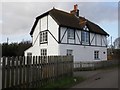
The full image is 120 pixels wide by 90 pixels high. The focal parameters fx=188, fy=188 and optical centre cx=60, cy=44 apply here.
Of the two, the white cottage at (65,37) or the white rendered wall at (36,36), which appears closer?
the white cottage at (65,37)

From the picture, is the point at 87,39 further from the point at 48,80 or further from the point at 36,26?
the point at 48,80

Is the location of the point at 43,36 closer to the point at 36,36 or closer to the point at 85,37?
the point at 36,36

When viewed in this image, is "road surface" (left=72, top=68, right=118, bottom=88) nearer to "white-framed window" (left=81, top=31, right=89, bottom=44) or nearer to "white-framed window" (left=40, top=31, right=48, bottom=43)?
"white-framed window" (left=40, top=31, right=48, bottom=43)

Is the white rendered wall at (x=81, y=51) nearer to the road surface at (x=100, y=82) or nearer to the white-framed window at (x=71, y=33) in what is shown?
the white-framed window at (x=71, y=33)

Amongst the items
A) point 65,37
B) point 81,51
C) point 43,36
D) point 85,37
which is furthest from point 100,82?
point 85,37

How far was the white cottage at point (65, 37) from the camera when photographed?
2502 cm

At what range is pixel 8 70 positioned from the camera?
804 centimetres

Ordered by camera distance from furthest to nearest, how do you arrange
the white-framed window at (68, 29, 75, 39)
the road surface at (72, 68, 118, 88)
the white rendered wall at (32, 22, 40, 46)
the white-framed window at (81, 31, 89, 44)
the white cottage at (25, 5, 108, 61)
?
the white rendered wall at (32, 22, 40, 46)
the white-framed window at (81, 31, 89, 44)
the white-framed window at (68, 29, 75, 39)
the white cottage at (25, 5, 108, 61)
the road surface at (72, 68, 118, 88)

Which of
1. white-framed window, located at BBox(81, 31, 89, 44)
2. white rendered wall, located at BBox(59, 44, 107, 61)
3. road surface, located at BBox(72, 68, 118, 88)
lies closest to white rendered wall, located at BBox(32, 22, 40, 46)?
white rendered wall, located at BBox(59, 44, 107, 61)

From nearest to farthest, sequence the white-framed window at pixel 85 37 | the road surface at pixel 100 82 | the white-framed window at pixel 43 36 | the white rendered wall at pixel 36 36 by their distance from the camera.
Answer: the road surface at pixel 100 82 < the white-framed window at pixel 43 36 < the white-framed window at pixel 85 37 < the white rendered wall at pixel 36 36

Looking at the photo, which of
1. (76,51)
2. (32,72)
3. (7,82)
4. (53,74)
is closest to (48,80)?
(53,74)

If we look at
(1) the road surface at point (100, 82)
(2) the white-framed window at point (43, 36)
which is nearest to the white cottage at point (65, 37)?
(2) the white-framed window at point (43, 36)

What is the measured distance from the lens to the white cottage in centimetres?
2502

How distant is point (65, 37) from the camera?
83.7 ft
